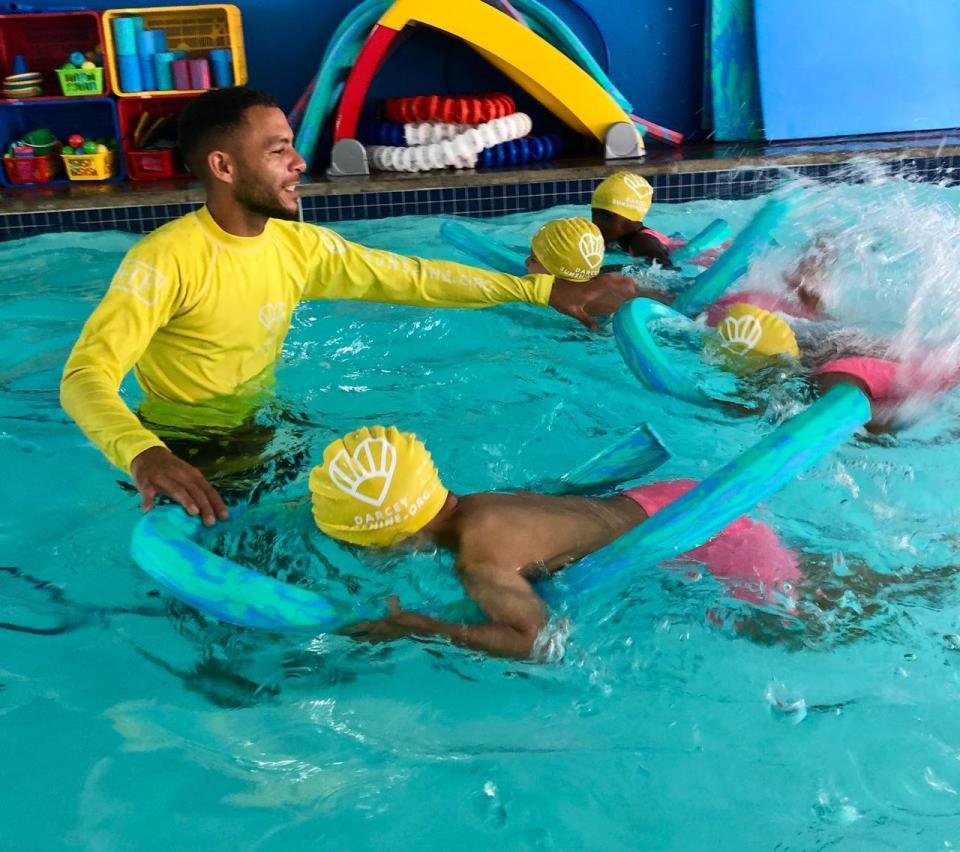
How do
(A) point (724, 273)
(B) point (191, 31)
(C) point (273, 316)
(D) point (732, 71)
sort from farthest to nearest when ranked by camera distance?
(D) point (732, 71)
(B) point (191, 31)
(A) point (724, 273)
(C) point (273, 316)

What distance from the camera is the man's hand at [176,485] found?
2.61 metres

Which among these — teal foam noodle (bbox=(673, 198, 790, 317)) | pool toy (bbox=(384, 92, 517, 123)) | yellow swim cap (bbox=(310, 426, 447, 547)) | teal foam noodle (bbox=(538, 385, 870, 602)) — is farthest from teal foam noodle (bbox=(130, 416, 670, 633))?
pool toy (bbox=(384, 92, 517, 123))

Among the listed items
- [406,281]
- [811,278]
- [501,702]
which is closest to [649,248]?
[811,278]

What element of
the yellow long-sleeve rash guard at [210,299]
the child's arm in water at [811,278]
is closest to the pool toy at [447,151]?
the child's arm in water at [811,278]

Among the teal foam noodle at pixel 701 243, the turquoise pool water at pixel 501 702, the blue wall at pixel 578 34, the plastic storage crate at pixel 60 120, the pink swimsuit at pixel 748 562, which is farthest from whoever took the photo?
the blue wall at pixel 578 34

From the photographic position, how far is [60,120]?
9.48 meters

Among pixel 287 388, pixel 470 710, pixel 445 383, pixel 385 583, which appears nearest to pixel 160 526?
pixel 385 583

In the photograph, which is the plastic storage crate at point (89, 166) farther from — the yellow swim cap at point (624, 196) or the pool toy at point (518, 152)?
the yellow swim cap at point (624, 196)

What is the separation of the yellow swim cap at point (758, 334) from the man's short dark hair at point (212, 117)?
205cm

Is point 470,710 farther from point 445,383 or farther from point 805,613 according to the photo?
point 445,383

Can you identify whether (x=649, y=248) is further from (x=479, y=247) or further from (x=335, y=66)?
(x=335, y=66)

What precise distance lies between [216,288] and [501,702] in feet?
5.45

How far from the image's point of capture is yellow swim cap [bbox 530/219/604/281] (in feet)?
16.5

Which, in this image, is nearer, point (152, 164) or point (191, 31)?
point (152, 164)
